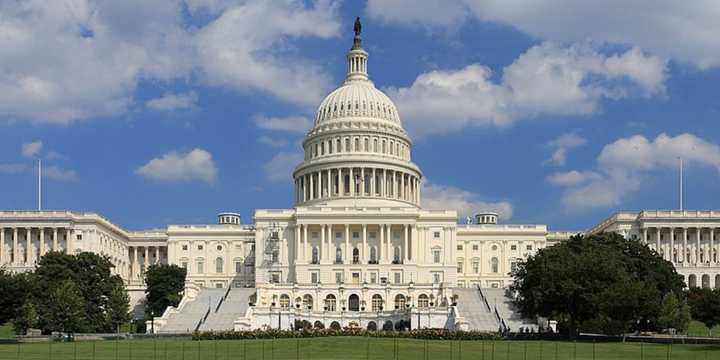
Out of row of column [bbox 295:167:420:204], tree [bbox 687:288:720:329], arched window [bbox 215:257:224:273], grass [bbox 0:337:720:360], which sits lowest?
grass [bbox 0:337:720:360]

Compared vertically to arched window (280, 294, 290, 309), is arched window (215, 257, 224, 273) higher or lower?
higher

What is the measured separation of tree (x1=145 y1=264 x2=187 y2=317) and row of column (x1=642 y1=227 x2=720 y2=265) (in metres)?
72.3

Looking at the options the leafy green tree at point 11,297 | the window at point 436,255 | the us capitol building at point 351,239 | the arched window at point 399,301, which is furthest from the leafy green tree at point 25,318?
the window at point 436,255

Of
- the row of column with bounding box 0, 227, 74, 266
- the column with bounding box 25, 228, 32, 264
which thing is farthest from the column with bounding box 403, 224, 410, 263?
the column with bounding box 25, 228, 32, 264

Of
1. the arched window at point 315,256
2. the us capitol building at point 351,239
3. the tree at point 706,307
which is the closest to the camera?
the tree at point 706,307

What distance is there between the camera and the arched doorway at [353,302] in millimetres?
144000

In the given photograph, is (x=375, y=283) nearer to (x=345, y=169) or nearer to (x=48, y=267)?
(x=345, y=169)

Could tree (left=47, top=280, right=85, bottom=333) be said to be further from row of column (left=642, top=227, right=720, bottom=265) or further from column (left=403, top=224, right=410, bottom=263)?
row of column (left=642, top=227, right=720, bottom=265)

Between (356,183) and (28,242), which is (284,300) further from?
(28,242)

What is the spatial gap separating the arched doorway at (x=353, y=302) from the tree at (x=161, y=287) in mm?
22230

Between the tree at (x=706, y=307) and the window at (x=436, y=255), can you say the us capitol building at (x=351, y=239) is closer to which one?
the window at (x=436, y=255)

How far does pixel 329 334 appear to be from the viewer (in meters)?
104

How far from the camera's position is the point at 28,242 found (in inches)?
6791

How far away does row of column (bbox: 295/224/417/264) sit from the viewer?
162m
